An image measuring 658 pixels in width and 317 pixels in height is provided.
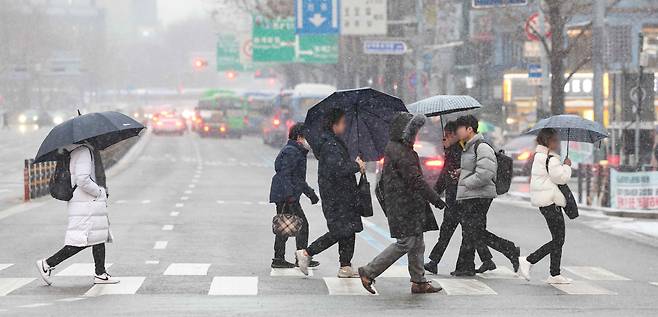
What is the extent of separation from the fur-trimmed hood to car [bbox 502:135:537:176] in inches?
1028

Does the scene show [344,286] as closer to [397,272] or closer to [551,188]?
[397,272]

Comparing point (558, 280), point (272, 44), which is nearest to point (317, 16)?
point (272, 44)

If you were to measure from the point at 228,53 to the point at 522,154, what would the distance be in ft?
207

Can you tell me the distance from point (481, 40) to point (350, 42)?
1105 centimetres

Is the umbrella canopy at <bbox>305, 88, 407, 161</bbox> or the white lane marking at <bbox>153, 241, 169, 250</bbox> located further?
the white lane marking at <bbox>153, 241, 169, 250</bbox>

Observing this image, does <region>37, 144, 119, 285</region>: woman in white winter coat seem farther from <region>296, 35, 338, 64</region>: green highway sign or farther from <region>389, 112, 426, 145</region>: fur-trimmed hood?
<region>296, 35, 338, 64</region>: green highway sign

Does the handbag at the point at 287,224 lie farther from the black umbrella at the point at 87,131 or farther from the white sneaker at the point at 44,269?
the white sneaker at the point at 44,269

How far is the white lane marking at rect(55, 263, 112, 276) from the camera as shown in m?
15.4

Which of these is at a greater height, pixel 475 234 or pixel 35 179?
pixel 475 234

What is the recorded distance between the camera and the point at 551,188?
14.4m

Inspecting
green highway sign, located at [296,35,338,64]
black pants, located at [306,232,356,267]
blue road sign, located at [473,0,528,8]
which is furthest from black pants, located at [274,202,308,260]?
green highway sign, located at [296,35,338,64]

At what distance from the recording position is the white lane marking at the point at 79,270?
1542cm

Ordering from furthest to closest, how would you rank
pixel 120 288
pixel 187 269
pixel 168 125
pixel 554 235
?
pixel 168 125
pixel 187 269
pixel 554 235
pixel 120 288

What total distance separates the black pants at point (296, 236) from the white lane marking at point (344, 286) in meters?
0.99
